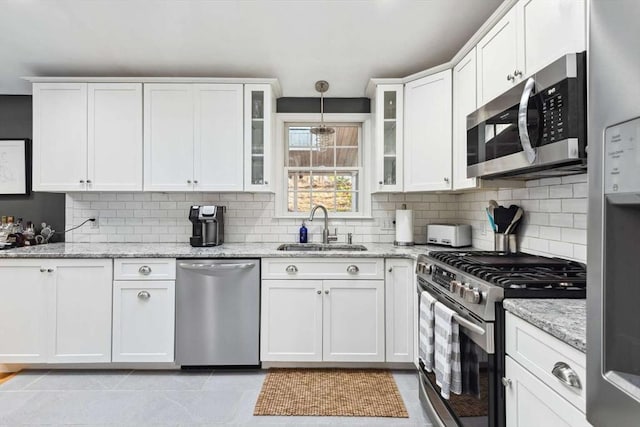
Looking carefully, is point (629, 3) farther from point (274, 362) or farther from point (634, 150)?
point (274, 362)

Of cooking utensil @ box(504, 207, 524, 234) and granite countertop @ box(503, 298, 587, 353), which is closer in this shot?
granite countertop @ box(503, 298, 587, 353)

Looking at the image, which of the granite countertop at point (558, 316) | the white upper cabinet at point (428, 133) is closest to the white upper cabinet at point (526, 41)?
the white upper cabinet at point (428, 133)

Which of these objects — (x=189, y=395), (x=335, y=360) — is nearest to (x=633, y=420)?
(x=335, y=360)

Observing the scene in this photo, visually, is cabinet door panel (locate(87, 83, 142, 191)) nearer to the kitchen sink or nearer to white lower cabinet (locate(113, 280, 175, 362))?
white lower cabinet (locate(113, 280, 175, 362))

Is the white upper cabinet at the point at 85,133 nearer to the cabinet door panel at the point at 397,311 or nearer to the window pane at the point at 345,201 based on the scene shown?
the window pane at the point at 345,201

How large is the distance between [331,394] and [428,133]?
6.73 feet

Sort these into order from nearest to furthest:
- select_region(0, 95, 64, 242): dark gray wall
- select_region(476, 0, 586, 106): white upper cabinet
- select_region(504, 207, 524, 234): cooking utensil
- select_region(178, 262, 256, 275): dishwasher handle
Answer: select_region(476, 0, 586, 106): white upper cabinet < select_region(504, 207, 524, 234): cooking utensil < select_region(178, 262, 256, 275): dishwasher handle < select_region(0, 95, 64, 242): dark gray wall

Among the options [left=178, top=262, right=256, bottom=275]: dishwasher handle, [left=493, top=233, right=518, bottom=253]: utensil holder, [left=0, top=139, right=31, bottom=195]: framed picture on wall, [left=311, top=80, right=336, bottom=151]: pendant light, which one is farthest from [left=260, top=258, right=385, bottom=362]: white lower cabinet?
[left=0, top=139, right=31, bottom=195]: framed picture on wall

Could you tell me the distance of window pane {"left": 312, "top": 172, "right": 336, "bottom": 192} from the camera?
11.1 ft

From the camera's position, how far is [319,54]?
2580mm

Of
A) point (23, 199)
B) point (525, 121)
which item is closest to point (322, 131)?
point (525, 121)

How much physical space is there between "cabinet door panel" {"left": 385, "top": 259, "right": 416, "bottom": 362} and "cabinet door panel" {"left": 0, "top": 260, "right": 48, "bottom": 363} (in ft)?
8.44

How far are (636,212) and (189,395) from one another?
8.28 ft

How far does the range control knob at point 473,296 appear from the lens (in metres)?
1.35
